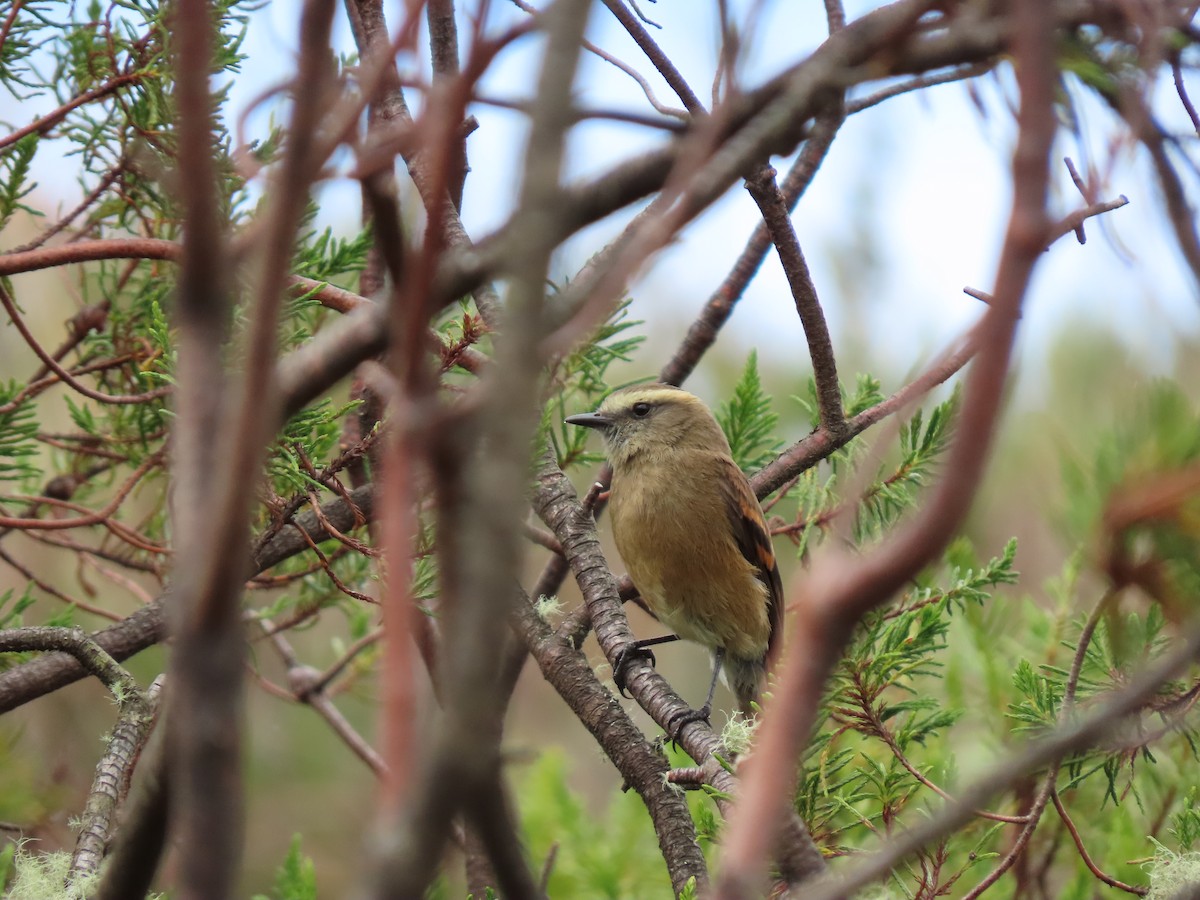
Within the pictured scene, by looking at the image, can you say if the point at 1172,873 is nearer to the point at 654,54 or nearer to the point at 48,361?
the point at 654,54

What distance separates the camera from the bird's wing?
3.76m

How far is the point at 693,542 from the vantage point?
3.82m

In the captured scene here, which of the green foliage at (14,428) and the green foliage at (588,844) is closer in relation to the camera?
the green foliage at (14,428)

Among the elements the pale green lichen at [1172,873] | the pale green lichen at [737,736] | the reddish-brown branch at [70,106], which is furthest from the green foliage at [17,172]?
the pale green lichen at [1172,873]

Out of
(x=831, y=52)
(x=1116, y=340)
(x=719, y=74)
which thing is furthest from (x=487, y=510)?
(x=1116, y=340)

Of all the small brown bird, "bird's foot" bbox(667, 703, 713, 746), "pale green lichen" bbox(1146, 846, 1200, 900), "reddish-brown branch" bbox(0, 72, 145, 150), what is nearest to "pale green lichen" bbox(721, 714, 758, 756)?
"bird's foot" bbox(667, 703, 713, 746)

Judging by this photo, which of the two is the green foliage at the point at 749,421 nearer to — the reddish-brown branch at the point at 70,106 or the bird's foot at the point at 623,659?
the bird's foot at the point at 623,659

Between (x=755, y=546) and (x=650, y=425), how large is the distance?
0.65m

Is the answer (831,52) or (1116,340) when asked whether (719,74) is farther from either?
(1116,340)

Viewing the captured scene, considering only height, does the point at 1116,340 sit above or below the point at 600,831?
above

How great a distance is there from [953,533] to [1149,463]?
12.2 inches

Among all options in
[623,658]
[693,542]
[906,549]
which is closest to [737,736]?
[623,658]

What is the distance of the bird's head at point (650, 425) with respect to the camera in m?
4.13

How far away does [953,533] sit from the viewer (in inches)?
28.4
